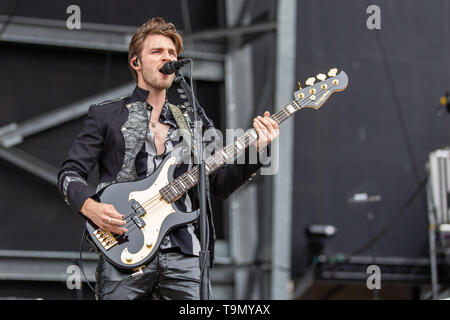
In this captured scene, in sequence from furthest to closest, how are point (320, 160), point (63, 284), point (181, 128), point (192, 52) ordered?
point (320, 160), point (192, 52), point (63, 284), point (181, 128)

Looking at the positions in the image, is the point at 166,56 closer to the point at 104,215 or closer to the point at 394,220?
the point at 104,215

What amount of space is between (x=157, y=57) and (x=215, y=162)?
59 centimetres

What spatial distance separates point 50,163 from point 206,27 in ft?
7.64

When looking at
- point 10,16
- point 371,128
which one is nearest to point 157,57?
point 10,16

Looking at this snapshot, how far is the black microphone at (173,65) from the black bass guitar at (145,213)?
0.42 m

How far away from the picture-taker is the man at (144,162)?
9.66ft

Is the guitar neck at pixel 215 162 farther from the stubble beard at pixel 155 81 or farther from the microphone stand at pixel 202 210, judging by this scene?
the stubble beard at pixel 155 81

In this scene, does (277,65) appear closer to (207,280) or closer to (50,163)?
(50,163)

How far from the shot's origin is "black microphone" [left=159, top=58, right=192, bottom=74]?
3.01m

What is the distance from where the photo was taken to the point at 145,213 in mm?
3066
